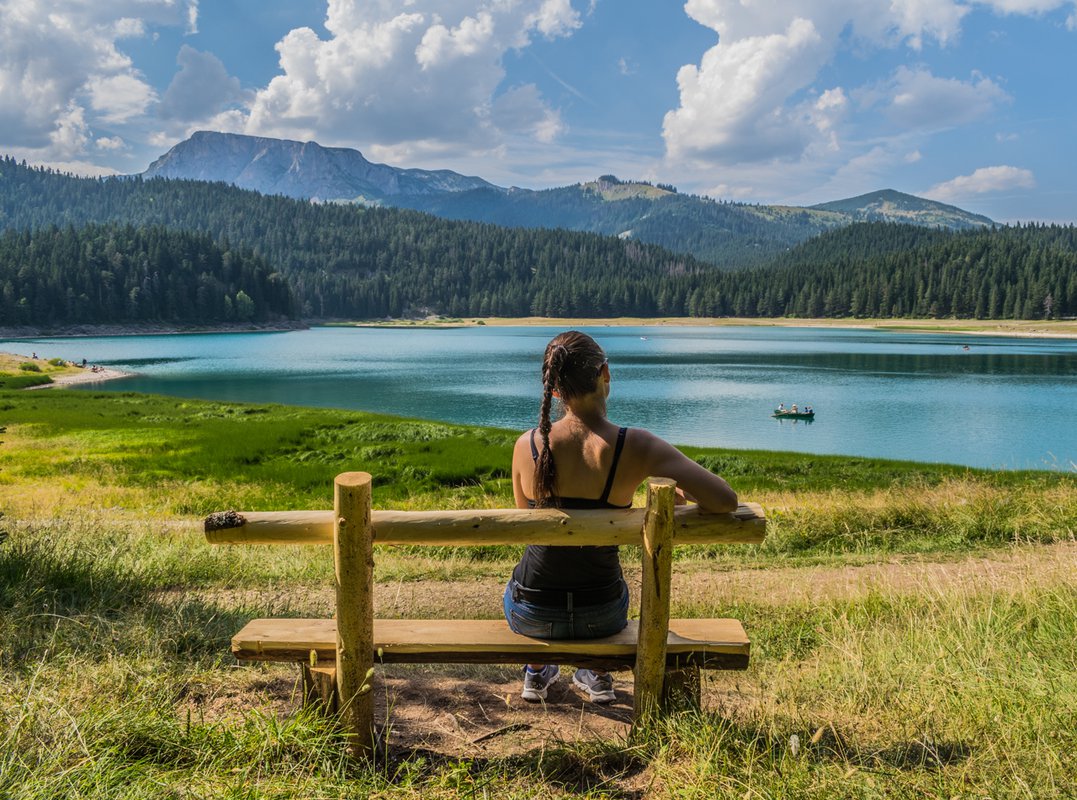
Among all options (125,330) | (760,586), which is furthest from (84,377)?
(125,330)

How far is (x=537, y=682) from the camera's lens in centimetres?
480

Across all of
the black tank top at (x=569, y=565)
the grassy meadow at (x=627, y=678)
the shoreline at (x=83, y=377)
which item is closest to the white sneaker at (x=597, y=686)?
the grassy meadow at (x=627, y=678)

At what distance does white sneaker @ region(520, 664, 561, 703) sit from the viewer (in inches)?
187

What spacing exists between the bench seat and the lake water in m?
26.6

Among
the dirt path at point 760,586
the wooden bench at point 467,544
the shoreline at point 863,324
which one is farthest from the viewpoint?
the shoreline at point 863,324

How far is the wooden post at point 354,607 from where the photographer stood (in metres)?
3.60

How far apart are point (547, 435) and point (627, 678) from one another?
8.99ft

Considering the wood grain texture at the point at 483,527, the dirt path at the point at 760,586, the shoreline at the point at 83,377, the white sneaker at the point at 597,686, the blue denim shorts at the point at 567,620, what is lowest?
the shoreline at the point at 83,377

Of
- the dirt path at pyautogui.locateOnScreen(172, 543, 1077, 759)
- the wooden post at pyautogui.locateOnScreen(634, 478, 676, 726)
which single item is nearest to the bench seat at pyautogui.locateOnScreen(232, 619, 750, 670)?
the wooden post at pyautogui.locateOnScreen(634, 478, 676, 726)

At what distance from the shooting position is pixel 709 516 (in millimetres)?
3842

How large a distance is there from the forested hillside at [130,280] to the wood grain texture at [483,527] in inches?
5957

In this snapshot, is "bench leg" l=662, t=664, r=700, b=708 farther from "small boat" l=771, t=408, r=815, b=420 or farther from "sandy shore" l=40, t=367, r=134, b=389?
"sandy shore" l=40, t=367, r=134, b=389

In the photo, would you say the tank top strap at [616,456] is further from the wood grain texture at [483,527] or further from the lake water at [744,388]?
the lake water at [744,388]

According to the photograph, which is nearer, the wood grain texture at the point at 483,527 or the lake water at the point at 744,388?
the wood grain texture at the point at 483,527
